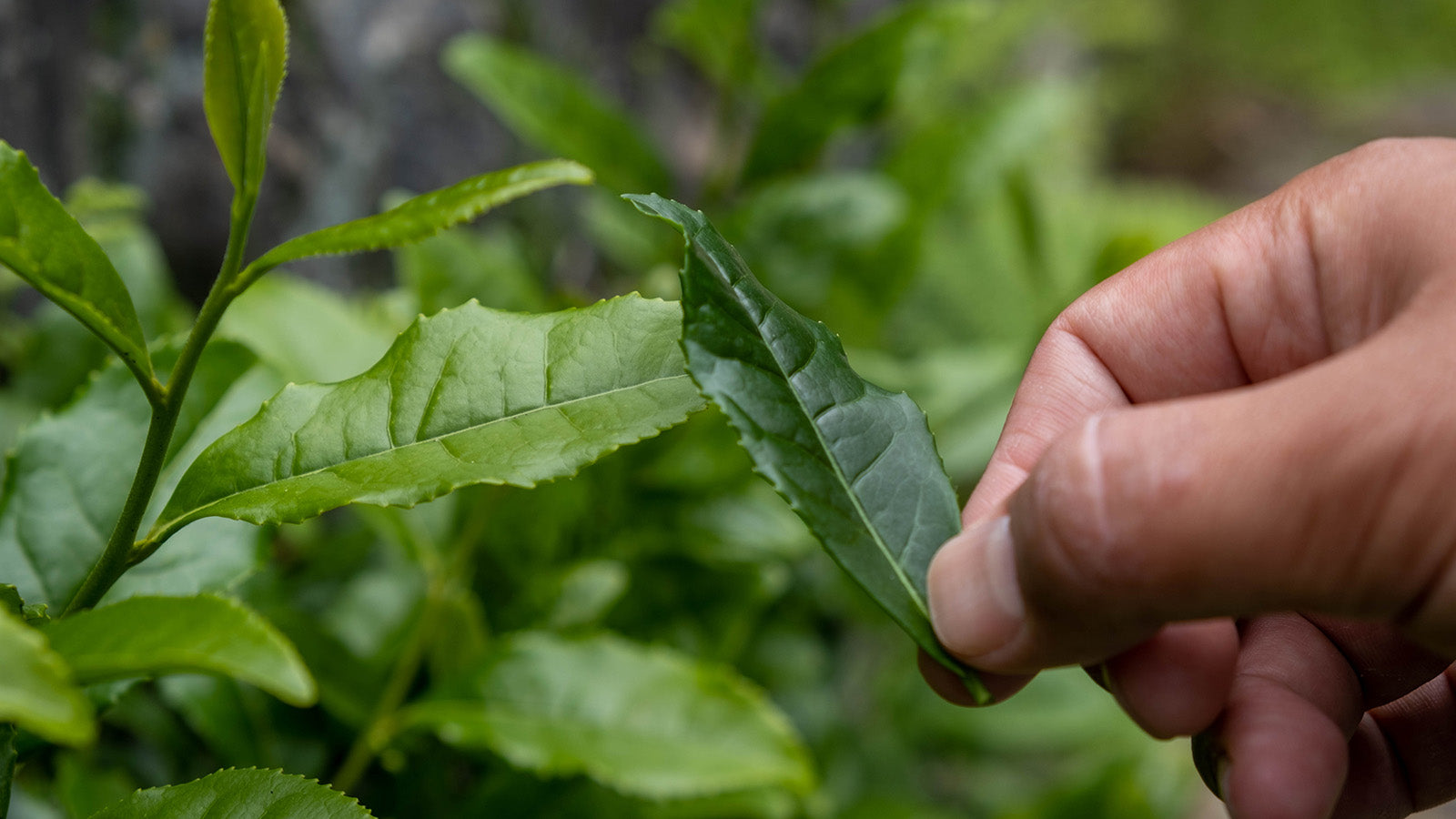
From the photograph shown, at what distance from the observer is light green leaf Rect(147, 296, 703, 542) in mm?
423

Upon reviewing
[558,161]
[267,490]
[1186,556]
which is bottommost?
[1186,556]

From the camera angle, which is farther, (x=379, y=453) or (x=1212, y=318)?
(x=1212, y=318)

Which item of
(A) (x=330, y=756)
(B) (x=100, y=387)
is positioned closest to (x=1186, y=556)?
(B) (x=100, y=387)

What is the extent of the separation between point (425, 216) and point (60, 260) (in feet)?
0.45

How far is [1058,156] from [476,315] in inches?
187

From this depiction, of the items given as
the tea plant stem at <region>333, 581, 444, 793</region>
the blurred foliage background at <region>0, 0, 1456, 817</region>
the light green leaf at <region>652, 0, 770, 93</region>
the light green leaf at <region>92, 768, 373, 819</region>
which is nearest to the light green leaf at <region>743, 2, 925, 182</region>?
the blurred foliage background at <region>0, 0, 1456, 817</region>

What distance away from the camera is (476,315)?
465 mm

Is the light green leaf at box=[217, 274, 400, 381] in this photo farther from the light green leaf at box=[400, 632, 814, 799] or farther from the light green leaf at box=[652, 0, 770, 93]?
the light green leaf at box=[652, 0, 770, 93]

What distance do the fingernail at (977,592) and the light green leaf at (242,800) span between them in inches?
10.4

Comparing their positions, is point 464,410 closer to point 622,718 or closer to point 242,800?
point 242,800

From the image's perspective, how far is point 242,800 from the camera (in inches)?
15.8

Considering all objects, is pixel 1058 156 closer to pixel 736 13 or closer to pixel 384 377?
pixel 736 13

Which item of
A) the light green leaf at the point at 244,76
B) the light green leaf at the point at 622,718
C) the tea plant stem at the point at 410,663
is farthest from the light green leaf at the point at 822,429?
the tea plant stem at the point at 410,663

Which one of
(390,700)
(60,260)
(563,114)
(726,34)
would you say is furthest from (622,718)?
(726,34)
